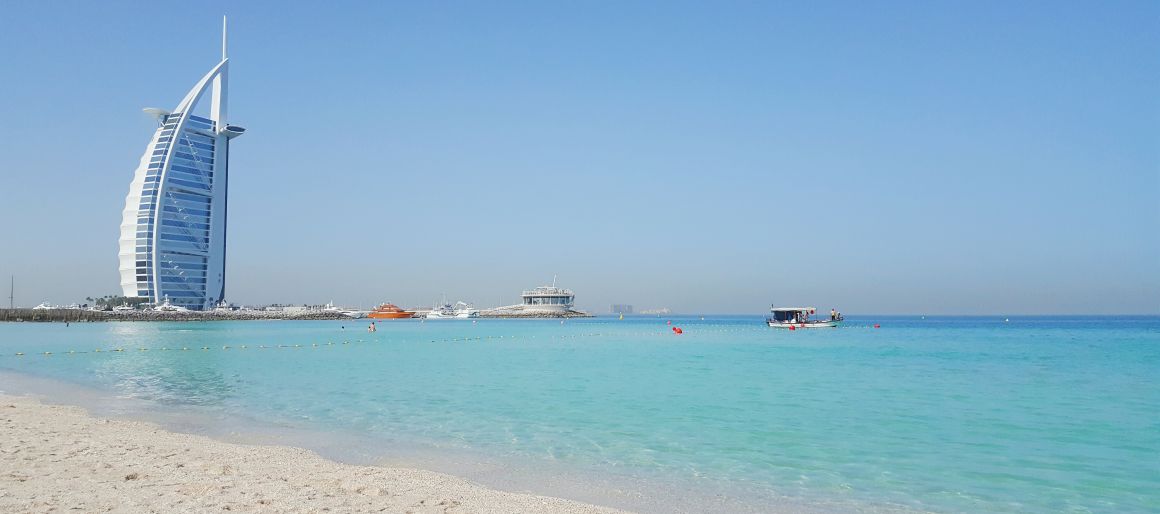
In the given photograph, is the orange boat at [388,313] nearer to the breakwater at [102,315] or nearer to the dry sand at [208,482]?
the breakwater at [102,315]

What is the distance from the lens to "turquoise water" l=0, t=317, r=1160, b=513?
9.13 meters

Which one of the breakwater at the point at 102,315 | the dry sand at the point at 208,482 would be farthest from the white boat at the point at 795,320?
the breakwater at the point at 102,315

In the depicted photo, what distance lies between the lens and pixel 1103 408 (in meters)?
17.2

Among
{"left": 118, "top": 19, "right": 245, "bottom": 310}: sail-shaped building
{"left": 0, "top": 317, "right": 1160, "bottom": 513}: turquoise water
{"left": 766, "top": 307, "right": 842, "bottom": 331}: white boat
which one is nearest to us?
{"left": 0, "top": 317, "right": 1160, "bottom": 513}: turquoise water

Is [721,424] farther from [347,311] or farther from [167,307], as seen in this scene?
[347,311]

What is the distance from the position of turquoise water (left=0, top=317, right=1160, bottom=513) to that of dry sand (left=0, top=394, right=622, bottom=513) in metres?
1.14

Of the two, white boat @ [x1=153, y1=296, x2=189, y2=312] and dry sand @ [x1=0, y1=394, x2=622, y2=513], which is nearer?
dry sand @ [x1=0, y1=394, x2=622, y2=513]

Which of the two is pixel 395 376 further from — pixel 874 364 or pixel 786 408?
pixel 874 364

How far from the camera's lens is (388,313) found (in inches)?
6206

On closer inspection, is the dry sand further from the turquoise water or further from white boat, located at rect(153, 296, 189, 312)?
white boat, located at rect(153, 296, 189, 312)

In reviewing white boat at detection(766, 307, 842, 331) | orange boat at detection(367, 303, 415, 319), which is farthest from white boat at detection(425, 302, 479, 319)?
white boat at detection(766, 307, 842, 331)

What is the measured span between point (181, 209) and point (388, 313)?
53486 mm

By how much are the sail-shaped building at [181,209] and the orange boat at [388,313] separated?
134 ft

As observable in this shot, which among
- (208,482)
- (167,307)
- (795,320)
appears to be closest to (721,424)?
→ (208,482)
